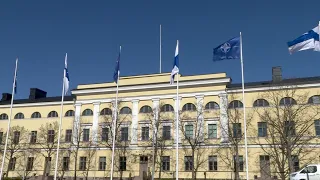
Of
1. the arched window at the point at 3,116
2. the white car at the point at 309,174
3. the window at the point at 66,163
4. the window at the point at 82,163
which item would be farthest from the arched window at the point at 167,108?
the arched window at the point at 3,116

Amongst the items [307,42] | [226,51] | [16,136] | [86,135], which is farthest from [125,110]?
[307,42]

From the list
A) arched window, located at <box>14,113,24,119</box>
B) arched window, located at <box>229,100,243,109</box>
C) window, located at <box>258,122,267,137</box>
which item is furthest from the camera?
arched window, located at <box>14,113,24,119</box>

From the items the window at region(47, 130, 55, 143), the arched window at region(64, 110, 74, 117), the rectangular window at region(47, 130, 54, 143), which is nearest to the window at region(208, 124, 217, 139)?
the arched window at region(64, 110, 74, 117)

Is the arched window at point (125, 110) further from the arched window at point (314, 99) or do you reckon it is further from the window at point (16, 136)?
the arched window at point (314, 99)

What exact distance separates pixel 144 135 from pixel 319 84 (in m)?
23.4

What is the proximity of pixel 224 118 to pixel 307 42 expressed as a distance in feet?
76.5

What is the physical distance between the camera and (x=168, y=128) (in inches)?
1875

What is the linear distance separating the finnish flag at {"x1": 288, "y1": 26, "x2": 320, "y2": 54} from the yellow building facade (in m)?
17.3

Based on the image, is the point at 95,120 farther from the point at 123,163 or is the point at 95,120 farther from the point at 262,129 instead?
the point at 262,129

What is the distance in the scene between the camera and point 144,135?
4862 cm

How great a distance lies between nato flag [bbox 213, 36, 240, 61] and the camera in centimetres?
2616

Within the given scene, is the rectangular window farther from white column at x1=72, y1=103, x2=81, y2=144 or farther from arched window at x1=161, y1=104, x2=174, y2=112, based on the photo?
arched window at x1=161, y1=104, x2=174, y2=112

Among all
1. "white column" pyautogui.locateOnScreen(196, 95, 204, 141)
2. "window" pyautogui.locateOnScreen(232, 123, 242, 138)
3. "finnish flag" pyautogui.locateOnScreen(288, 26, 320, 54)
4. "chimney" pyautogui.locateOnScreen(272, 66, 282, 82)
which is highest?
"chimney" pyautogui.locateOnScreen(272, 66, 282, 82)

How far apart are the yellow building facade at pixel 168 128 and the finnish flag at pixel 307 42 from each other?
56.9 feet
